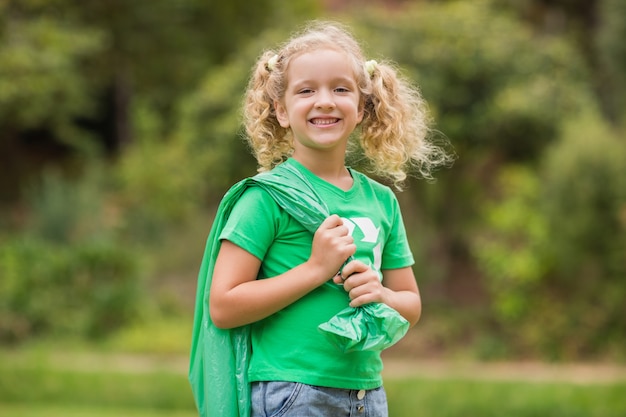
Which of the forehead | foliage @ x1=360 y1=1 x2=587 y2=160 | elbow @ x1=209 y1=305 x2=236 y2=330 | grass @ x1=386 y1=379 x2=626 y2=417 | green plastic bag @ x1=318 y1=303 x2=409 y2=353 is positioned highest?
foliage @ x1=360 y1=1 x2=587 y2=160

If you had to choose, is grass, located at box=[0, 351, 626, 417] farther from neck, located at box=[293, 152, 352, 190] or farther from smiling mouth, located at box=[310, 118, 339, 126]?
smiling mouth, located at box=[310, 118, 339, 126]

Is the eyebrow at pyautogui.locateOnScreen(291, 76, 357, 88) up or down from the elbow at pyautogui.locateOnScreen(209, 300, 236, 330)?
up

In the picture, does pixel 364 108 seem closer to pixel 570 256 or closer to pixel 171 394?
pixel 171 394

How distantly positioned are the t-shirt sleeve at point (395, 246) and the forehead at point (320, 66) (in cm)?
36

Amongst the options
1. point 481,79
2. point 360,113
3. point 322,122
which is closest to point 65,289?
point 481,79

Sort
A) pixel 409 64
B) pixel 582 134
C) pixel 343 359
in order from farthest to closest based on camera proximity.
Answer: pixel 409 64, pixel 582 134, pixel 343 359

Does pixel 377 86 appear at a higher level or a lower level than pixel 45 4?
lower

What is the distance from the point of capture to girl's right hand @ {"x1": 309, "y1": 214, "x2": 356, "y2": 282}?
7.29 ft

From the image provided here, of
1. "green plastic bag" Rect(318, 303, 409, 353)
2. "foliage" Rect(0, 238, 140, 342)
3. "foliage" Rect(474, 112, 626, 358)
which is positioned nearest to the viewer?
"green plastic bag" Rect(318, 303, 409, 353)

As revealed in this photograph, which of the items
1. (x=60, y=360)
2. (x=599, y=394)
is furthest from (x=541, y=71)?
(x=60, y=360)

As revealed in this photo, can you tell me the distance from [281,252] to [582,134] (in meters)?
8.24

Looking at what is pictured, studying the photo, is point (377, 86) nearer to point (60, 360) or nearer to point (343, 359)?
point (343, 359)

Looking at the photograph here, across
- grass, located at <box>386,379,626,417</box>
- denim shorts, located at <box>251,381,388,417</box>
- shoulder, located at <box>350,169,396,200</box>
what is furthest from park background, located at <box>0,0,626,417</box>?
denim shorts, located at <box>251,381,388,417</box>

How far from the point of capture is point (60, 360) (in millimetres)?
8828
